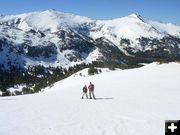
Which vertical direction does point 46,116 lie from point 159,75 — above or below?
below

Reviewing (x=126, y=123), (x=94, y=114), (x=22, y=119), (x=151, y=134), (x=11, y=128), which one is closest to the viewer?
(x=151, y=134)

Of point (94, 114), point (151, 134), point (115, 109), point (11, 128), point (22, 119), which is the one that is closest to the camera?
point (151, 134)

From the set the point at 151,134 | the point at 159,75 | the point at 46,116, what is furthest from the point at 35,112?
the point at 159,75

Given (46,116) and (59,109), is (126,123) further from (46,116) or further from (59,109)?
(59,109)

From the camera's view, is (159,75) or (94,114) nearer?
Answer: (94,114)

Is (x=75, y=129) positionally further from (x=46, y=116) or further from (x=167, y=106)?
(x=167, y=106)

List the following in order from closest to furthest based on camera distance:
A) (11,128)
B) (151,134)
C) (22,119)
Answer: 1. (151,134)
2. (11,128)
3. (22,119)

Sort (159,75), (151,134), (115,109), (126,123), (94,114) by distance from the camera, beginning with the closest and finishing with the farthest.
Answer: (151,134) < (126,123) < (94,114) < (115,109) < (159,75)

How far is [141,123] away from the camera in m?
25.0

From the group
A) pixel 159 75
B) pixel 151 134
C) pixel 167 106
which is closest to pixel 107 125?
pixel 151 134

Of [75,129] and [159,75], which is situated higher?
[159,75]

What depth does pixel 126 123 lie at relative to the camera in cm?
2484

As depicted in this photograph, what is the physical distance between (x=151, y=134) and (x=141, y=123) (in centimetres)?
361

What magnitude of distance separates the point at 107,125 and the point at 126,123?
159 cm
